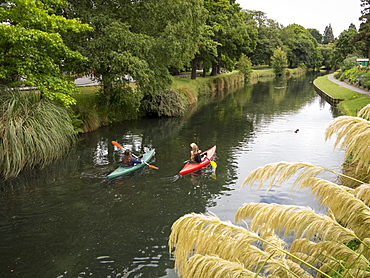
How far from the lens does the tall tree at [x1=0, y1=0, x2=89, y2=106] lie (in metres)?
14.6

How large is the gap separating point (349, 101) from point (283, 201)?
2392 centimetres

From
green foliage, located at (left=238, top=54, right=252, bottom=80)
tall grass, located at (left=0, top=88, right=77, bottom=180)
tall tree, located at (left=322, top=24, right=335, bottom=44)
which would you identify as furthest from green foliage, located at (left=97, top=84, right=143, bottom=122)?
tall tree, located at (left=322, top=24, right=335, bottom=44)

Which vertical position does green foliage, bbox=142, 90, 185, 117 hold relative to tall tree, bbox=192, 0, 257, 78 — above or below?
below

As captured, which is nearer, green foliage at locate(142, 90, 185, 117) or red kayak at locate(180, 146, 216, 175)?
red kayak at locate(180, 146, 216, 175)

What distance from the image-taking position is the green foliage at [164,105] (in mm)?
27362

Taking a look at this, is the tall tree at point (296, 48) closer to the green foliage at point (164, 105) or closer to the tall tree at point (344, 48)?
the tall tree at point (344, 48)

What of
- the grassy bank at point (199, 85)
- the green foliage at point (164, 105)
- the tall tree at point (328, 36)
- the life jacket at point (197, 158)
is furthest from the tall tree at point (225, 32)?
the tall tree at point (328, 36)

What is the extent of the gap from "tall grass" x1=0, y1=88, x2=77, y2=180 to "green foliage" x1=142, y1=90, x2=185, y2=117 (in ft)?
35.8

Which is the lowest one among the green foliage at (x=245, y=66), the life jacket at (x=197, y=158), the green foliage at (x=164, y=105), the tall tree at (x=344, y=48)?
the life jacket at (x=197, y=158)

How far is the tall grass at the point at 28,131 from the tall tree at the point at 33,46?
2.55 ft


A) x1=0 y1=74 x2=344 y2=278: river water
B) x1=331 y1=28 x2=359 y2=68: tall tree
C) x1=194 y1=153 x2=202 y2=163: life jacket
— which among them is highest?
x1=331 y1=28 x2=359 y2=68: tall tree

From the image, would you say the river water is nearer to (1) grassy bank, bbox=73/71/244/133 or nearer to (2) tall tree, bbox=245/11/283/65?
(1) grassy bank, bbox=73/71/244/133

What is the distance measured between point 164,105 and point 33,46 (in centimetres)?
1307

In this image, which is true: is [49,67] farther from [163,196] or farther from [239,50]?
[239,50]
